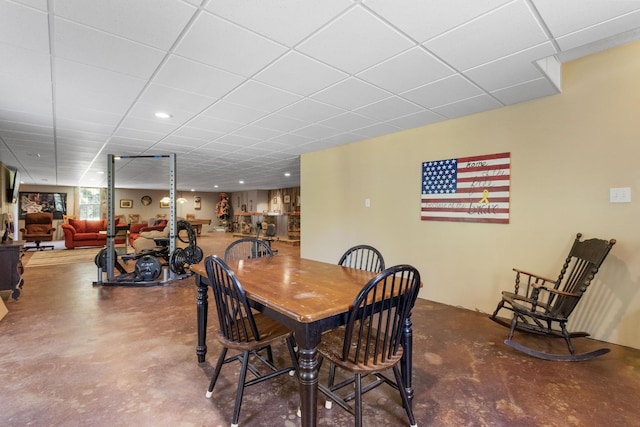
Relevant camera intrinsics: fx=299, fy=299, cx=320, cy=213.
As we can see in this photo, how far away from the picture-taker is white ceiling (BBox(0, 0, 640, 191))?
1.72m

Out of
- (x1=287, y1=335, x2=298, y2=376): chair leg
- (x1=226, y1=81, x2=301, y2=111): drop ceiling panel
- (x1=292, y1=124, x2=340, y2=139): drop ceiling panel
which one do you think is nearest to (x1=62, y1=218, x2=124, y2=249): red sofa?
(x1=292, y1=124, x2=340, y2=139): drop ceiling panel

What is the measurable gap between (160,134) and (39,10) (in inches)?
110

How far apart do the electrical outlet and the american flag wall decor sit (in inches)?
32.6

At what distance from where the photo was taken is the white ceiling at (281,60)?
172cm

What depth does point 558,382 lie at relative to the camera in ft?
6.91

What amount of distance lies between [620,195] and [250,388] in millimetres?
3460

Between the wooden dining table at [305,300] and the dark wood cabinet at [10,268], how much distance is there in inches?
135

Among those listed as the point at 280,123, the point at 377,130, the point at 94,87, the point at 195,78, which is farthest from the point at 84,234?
the point at 377,130

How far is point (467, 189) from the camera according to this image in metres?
3.61

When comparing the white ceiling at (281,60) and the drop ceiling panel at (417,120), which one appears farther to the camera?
the drop ceiling panel at (417,120)

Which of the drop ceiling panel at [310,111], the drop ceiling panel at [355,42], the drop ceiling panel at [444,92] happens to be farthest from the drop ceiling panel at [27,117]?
the drop ceiling panel at [444,92]

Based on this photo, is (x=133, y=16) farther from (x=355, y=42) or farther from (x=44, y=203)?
(x=44, y=203)

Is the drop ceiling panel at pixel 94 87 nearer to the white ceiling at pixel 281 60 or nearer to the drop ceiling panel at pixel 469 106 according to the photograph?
the white ceiling at pixel 281 60

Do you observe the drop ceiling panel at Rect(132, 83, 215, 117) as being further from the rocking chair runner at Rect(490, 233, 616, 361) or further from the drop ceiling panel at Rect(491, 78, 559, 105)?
the rocking chair runner at Rect(490, 233, 616, 361)
